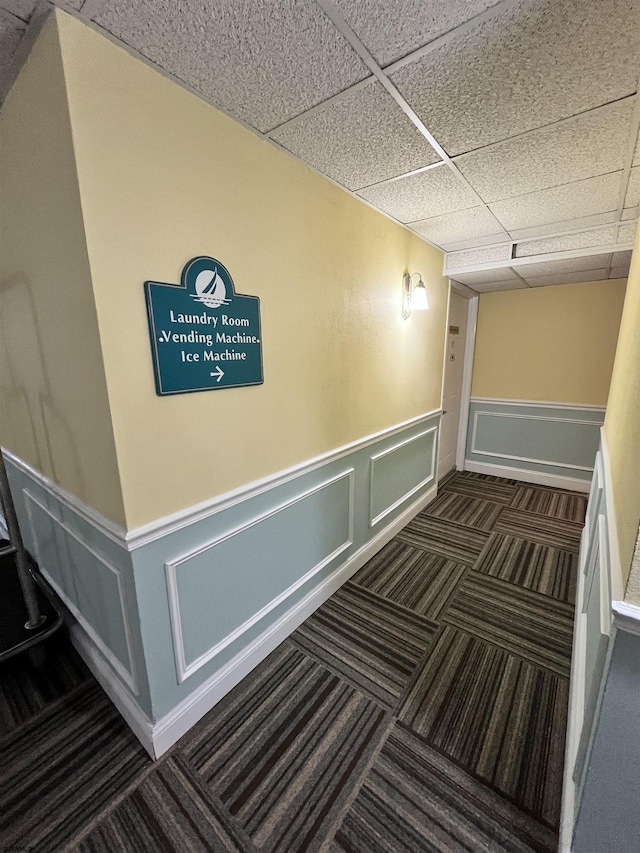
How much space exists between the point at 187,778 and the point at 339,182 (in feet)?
8.94

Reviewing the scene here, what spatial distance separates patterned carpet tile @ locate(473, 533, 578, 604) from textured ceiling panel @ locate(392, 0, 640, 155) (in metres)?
2.57

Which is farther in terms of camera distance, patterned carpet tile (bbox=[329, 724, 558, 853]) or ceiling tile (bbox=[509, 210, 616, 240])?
ceiling tile (bbox=[509, 210, 616, 240])

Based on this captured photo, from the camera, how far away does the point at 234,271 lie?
142 cm

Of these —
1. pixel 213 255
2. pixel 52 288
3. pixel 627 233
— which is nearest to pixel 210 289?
pixel 213 255

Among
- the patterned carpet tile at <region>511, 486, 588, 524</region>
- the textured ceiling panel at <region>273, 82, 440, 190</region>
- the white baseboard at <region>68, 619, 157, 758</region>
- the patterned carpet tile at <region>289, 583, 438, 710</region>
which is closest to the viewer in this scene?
the textured ceiling panel at <region>273, 82, 440, 190</region>

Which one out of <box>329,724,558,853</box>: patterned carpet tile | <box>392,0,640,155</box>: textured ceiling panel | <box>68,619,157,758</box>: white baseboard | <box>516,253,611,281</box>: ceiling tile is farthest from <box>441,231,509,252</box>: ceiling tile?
<box>68,619,157,758</box>: white baseboard

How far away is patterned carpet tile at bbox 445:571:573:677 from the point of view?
1.88 metres

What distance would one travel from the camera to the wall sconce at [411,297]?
2543mm

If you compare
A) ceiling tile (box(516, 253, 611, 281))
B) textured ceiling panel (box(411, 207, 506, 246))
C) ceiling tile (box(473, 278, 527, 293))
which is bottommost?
ceiling tile (box(473, 278, 527, 293))

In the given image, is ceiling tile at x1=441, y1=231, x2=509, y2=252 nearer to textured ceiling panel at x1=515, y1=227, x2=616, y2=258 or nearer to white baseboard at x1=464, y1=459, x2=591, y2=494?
textured ceiling panel at x1=515, y1=227, x2=616, y2=258

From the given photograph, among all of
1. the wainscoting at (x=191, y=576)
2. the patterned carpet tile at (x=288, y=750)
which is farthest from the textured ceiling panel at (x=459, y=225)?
the patterned carpet tile at (x=288, y=750)

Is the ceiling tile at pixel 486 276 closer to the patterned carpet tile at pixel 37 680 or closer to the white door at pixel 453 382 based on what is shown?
the white door at pixel 453 382

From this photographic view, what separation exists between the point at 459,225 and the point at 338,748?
309cm

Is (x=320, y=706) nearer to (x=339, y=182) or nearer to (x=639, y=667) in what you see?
(x=639, y=667)
